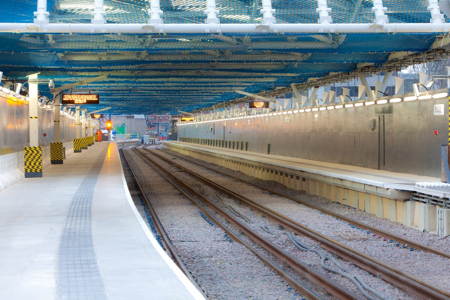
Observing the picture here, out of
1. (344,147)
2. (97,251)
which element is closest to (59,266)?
(97,251)

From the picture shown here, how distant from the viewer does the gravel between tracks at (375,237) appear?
10.2 metres

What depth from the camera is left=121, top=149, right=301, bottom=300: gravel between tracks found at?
8992 mm

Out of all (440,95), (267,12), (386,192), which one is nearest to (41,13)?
(267,12)

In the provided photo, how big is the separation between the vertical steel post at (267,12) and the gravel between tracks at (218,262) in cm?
533

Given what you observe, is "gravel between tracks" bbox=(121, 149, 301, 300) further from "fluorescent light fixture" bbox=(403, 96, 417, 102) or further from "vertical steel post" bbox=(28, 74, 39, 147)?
"vertical steel post" bbox=(28, 74, 39, 147)

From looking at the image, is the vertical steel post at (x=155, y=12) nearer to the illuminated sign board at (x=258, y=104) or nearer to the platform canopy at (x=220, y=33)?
the platform canopy at (x=220, y=33)

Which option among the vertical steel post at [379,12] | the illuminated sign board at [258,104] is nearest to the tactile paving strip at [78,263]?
the vertical steel post at [379,12]

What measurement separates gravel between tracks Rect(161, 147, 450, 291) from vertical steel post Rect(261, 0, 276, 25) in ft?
17.1

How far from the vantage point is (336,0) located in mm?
16094

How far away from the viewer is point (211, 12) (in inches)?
602

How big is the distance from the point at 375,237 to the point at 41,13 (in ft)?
31.2

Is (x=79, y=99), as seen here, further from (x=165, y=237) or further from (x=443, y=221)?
(x=443, y=221)

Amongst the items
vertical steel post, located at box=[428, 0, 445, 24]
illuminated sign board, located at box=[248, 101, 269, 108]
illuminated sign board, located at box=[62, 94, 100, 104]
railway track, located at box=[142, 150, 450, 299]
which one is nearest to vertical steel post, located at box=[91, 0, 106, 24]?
railway track, located at box=[142, 150, 450, 299]

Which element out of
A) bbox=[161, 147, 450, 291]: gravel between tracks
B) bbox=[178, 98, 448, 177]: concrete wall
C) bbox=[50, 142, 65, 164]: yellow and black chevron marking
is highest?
bbox=[178, 98, 448, 177]: concrete wall
